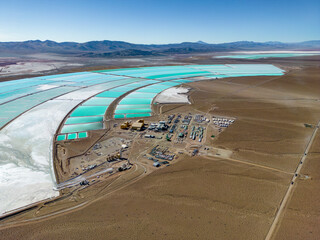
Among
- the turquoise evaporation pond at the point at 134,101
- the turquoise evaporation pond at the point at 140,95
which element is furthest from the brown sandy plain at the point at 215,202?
→ the turquoise evaporation pond at the point at 140,95

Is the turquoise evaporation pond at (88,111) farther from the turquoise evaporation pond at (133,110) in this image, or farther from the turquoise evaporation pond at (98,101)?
the turquoise evaporation pond at (133,110)

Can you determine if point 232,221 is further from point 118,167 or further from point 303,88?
point 303,88

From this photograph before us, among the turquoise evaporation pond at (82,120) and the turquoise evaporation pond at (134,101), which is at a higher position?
the turquoise evaporation pond at (134,101)

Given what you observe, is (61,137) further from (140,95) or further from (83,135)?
(140,95)

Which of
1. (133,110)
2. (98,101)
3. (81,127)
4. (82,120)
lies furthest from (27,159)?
(98,101)

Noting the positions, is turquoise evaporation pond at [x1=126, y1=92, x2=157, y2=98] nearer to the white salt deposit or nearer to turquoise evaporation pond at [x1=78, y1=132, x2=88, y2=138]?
the white salt deposit

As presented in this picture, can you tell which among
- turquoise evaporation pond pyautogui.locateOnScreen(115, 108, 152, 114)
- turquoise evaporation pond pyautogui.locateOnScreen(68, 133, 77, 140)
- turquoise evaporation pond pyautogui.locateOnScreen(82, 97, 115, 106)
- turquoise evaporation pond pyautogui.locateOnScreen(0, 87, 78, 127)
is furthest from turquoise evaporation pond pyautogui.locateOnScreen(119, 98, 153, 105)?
turquoise evaporation pond pyautogui.locateOnScreen(0, 87, 78, 127)
